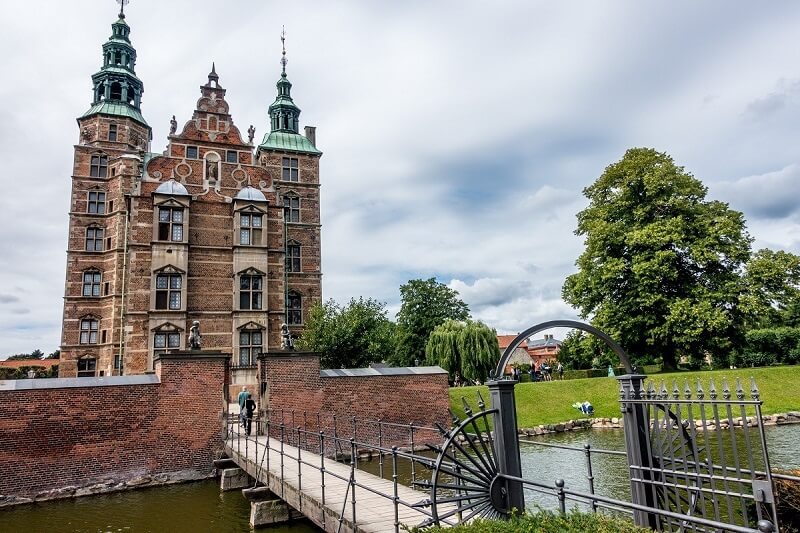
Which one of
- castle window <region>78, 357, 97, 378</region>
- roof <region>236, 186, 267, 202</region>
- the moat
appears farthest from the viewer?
castle window <region>78, 357, 97, 378</region>

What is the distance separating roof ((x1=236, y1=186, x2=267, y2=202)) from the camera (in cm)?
2445

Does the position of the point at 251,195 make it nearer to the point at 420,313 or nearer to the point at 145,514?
the point at 145,514

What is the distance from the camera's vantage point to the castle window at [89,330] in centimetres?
2691

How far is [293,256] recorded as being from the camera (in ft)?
99.5

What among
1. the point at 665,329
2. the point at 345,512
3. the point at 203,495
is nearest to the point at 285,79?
the point at 665,329

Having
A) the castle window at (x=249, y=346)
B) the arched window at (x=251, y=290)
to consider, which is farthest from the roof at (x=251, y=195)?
the castle window at (x=249, y=346)

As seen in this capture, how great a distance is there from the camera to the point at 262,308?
967 inches

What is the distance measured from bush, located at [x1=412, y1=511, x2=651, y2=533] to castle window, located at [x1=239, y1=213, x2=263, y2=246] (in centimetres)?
2165

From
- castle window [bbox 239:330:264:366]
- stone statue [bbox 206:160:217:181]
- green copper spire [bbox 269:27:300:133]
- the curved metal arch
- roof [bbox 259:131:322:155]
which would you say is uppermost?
green copper spire [bbox 269:27:300:133]

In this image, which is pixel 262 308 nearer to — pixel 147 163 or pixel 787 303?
pixel 147 163

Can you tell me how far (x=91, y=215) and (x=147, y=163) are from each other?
7077mm

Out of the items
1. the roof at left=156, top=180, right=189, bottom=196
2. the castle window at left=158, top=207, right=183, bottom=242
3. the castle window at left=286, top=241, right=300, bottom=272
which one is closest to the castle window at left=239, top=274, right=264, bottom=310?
the castle window at left=158, top=207, right=183, bottom=242

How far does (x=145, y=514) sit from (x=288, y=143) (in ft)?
82.6

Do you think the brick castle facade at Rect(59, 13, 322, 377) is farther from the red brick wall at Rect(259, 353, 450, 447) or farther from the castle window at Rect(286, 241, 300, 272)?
the red brick wall at Rect(259, 353, 450, 447)
